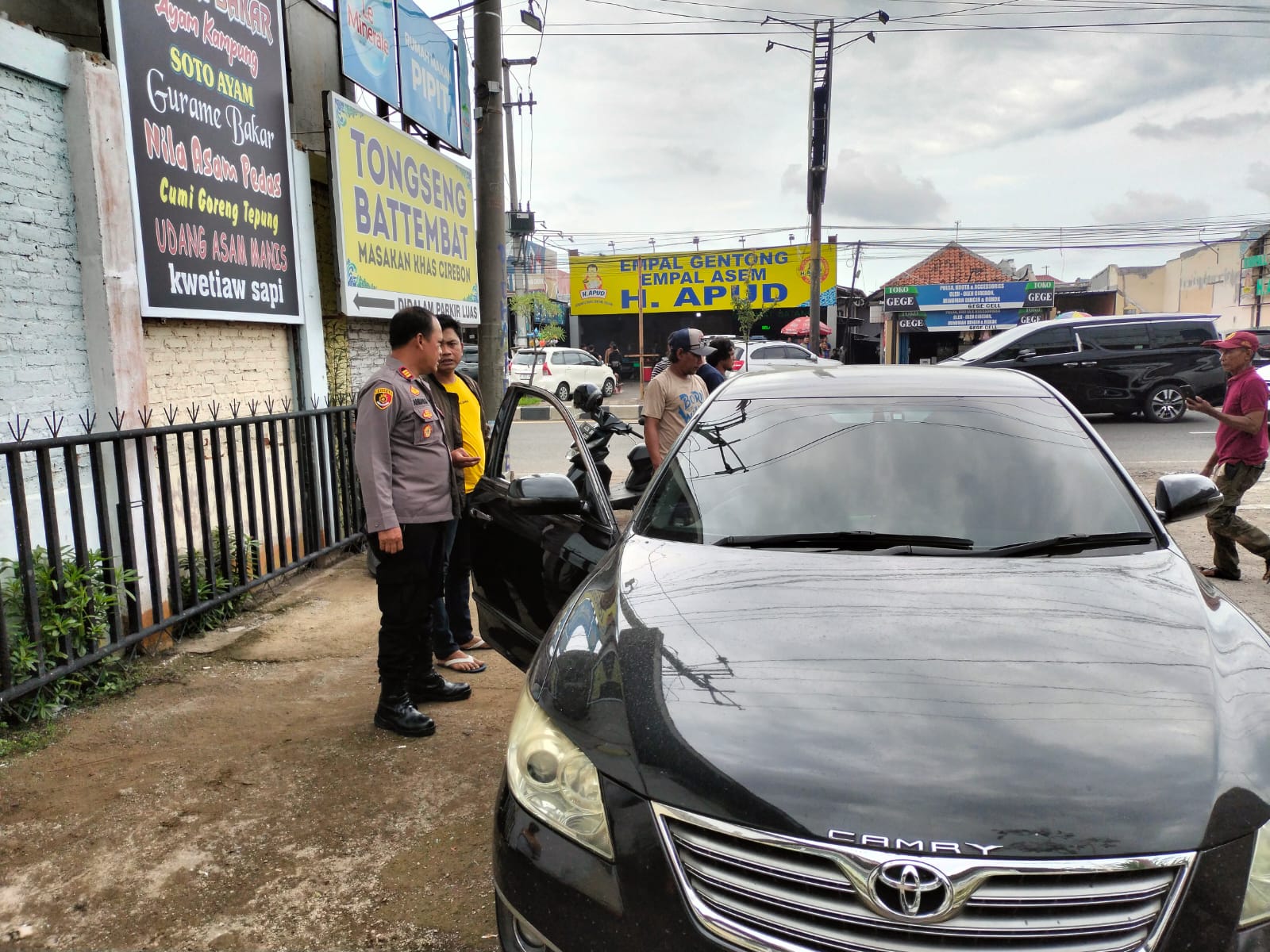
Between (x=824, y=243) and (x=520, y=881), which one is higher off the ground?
(x=824, y=243)

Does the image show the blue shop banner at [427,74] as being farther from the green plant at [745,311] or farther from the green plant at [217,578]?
the green plant at [745,311]

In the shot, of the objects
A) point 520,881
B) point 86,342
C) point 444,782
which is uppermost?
point 86,342

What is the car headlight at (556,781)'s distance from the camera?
169 centimetres

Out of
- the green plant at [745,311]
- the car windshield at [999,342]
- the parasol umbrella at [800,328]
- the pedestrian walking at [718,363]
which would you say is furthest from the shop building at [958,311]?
the pedestrian walking at [718,363]

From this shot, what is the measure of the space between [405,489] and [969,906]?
105 inches

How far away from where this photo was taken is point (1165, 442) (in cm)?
1312

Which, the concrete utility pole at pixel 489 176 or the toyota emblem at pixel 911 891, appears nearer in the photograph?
the toyota emblem at pixel 911 891

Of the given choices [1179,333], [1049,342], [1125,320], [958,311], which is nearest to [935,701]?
[1049,342]

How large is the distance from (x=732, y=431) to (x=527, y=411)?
1507 cm

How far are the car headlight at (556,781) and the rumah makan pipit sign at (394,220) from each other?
223 inches

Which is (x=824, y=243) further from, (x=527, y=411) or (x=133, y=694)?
(x=133, y=694)

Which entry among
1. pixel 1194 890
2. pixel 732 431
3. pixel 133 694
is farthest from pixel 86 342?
pixel 1194 890

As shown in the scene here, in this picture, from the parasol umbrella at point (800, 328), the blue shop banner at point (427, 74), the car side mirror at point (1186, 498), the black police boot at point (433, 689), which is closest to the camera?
the car side mirror at point (1186, 498)

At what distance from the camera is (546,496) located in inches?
121
